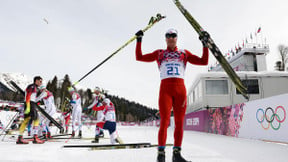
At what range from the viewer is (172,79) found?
2.93 meters

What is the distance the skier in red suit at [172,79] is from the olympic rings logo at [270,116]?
521cm

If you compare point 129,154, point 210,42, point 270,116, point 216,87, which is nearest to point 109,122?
point 129,154

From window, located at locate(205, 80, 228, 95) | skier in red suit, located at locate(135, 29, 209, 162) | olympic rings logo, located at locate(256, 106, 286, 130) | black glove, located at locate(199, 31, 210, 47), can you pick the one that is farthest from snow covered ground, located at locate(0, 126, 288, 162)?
window, located at locate(205, 80, 228, 95)

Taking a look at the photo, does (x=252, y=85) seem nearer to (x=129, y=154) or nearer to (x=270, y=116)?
(x=270, y=116)

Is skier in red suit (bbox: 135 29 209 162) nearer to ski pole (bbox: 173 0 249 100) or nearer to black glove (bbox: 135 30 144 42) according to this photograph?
black glove (bbox: 135 30 144 42)

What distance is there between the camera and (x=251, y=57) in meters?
27.6

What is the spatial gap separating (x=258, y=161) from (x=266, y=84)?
1795 centimetres

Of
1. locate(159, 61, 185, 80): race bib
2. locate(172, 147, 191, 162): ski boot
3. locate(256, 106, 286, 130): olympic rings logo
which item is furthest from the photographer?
locate(256, 106, 286, 130): olympic rings logo

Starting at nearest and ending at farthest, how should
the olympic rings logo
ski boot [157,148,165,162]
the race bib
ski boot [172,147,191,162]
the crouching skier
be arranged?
ski boot [157,148,165,162] < ski boot [172,147,191,162] < the race bib < the crouching skier < the olympic rings logo

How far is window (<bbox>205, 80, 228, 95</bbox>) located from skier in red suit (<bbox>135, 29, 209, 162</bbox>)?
15.9 metres

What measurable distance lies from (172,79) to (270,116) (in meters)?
6.10

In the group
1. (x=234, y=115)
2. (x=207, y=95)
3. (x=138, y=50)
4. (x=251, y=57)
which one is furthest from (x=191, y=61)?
(x=251, y=57)

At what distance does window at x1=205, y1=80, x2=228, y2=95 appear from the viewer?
1819cm

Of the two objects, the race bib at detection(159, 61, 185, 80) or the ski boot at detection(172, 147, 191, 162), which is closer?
the ski boot at detection(172, 147, 191, 162)
